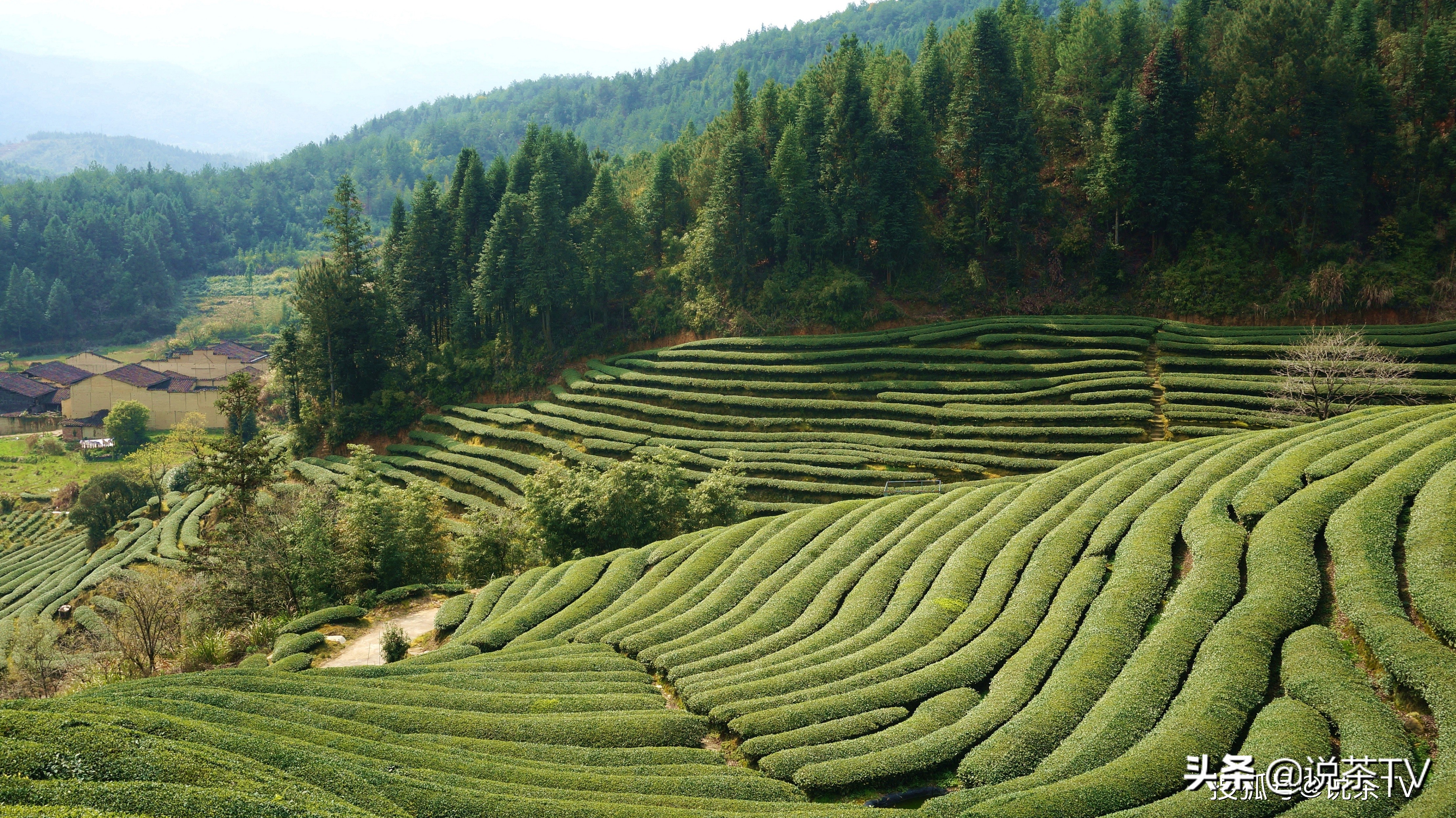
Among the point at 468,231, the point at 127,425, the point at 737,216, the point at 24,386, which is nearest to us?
the point at 737,216

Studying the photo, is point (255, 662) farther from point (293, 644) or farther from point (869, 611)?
point (869, 611)

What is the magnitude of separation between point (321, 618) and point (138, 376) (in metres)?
87.5

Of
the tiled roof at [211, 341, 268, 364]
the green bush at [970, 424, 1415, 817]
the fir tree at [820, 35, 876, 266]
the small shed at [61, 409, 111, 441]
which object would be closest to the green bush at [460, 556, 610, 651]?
the green bush at [970, 424, 1415, 817]

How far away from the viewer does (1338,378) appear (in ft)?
129

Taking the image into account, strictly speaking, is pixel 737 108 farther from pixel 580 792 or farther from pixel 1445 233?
pixel 580 792

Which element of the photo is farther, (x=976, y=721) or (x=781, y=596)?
(x=781, y=596)

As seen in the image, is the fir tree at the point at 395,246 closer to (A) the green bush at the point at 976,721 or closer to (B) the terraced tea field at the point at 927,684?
(B) the terraced tea field at the point at 927,684

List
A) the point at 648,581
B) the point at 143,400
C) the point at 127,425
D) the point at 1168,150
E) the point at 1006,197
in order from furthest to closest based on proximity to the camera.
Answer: the point at 143,400
the point at 127,425
the point at 1006,197
the point at 1168,150
the point at 648,581

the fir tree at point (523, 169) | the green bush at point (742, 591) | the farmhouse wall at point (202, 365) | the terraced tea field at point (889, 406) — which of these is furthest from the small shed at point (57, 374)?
the green bush at point (742, 591)

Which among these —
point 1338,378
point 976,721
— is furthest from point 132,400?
point 1338,378

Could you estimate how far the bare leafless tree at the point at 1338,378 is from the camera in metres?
37.6

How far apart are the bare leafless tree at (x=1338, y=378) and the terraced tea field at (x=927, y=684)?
34.9 feet

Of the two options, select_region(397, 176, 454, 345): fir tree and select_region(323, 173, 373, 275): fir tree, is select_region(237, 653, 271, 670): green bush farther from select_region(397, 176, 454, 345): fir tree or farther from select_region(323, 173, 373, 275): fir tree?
select_region(397, 176, 454, 345): fir tree

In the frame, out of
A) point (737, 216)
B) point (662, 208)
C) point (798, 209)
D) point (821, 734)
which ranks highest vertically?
point (662, 208)
